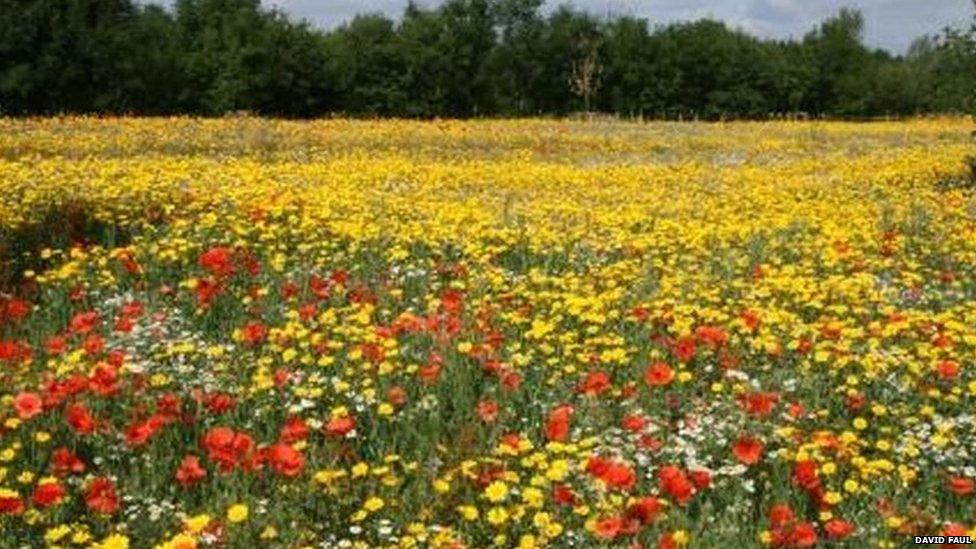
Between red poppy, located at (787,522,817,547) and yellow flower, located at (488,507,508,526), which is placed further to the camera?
yellow flower, located at (488,507,508,526)

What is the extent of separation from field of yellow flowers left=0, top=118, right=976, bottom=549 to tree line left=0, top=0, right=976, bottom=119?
3802 cm

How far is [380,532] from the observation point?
4980mm

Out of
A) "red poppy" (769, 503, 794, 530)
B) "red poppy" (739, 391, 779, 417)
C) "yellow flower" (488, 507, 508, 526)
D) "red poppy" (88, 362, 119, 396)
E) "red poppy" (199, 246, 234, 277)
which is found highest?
"red poppy" (199, 246, 234, 277)

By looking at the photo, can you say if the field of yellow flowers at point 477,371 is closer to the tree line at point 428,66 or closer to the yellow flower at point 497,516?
the yellow flower at point 497,516

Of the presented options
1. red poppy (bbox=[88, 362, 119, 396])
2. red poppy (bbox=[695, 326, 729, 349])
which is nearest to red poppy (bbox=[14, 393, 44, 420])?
red poppy (bbox=[88, 362, 119, 396])

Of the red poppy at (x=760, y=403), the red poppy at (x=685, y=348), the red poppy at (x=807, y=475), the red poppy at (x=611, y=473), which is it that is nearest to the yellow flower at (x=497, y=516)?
the red poppy at (x=611, y=473)

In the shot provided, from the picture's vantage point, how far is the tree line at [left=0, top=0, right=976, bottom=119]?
5184 centimetres

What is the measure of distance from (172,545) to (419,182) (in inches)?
530

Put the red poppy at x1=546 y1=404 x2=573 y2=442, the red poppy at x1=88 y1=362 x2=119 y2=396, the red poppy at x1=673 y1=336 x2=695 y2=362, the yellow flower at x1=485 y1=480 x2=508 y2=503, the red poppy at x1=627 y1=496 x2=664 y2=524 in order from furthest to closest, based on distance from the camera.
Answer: the red poppy at x1=673 y1=336 x2=695 y2=362, the red poppy at x1=88 y1=362 x2=119 y2=396, the red poppy at x1=546 y1=404 x2=573 y2=442, the yellow flower at x1=485 y1=480 x2=508 y2=503, the red poppy at x1=627 y1=496 x2=664 y2=524

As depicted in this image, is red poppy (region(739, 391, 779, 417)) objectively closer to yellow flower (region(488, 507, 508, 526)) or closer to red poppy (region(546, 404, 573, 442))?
red poppy (region(546, 404, 573, 442))

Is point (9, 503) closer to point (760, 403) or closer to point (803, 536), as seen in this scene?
point (803, 536)

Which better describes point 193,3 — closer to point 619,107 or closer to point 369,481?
point 619,107

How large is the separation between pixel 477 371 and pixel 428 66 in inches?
2508

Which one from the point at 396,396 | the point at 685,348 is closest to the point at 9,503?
the point at 396,396
